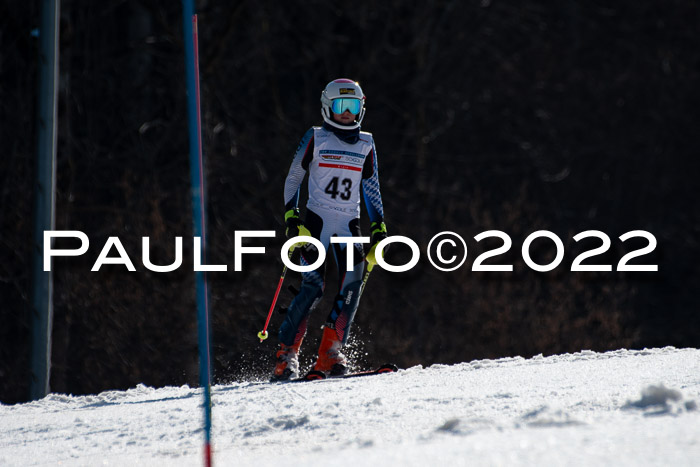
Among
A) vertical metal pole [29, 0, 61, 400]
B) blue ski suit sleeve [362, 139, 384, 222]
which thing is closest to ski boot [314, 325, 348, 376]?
blue ski suit sleeve [362, 139, 384, 222]

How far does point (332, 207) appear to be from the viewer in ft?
21.0

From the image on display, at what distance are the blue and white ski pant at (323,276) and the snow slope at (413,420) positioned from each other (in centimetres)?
52

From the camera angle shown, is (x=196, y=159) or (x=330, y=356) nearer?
(x=196, y=159)

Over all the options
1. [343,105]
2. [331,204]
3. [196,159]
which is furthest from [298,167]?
[196,159]

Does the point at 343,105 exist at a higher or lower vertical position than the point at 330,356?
higher

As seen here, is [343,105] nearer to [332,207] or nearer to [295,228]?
[332,207]

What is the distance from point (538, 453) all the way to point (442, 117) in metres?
14.7

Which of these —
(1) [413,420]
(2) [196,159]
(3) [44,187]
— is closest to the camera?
(2) [196,159]

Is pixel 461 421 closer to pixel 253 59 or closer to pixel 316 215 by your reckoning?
pixel 316 215

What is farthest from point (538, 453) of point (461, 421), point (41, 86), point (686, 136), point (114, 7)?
point (686, 136)

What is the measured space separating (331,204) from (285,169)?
848 centimetres

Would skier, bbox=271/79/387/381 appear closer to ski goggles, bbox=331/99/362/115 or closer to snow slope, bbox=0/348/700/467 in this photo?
ski goggles, bbox=331/99/362/115

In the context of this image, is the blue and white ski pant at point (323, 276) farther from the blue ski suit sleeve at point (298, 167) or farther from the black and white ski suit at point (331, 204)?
the blue ski suit sleeve at point (298, 167)

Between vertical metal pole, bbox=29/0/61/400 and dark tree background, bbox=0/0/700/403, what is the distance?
440cm
